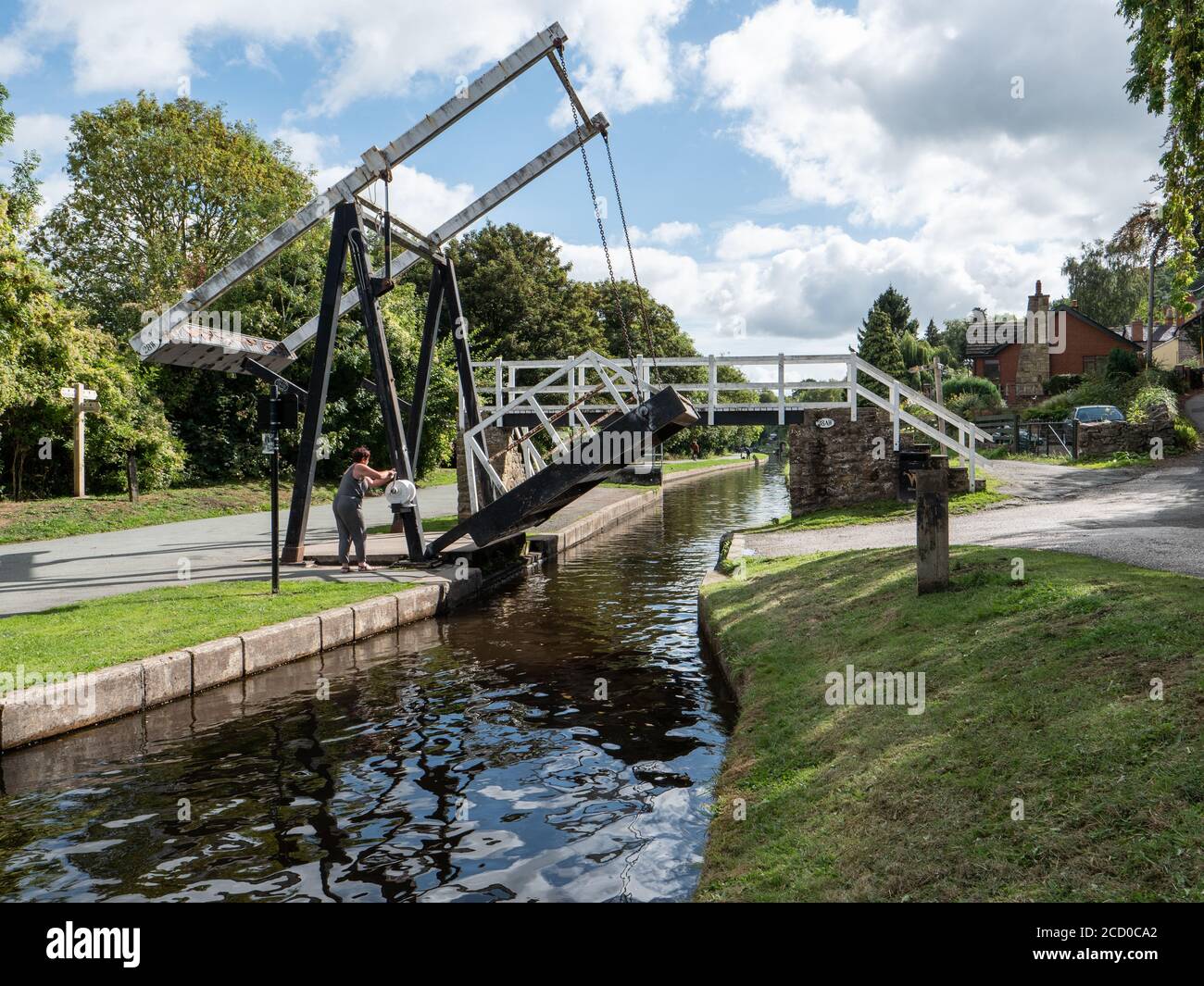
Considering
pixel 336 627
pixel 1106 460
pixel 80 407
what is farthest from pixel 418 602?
pixel 1106 460

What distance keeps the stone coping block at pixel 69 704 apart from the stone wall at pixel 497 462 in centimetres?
1135

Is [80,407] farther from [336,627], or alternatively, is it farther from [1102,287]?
[1102,287]

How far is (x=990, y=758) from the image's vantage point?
4.54 metres

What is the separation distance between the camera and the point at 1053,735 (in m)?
4.53

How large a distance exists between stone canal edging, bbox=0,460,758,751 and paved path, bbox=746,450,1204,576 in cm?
592

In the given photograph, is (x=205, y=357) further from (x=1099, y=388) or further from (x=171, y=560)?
(x=1099, y=388)

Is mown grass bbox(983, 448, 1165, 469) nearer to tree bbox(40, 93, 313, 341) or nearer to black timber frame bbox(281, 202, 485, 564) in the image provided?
black timber frame bbox(281, 202, 485, 564)

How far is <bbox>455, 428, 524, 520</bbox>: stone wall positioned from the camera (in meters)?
19.9

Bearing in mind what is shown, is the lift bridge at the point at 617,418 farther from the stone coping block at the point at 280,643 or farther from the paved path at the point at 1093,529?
the stone coping block at the point at 280,643

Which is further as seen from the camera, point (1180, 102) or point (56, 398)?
point (56, 398)

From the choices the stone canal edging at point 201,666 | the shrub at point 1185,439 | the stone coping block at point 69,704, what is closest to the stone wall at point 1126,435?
the shrub at point 1185,439

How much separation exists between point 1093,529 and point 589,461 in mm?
7181

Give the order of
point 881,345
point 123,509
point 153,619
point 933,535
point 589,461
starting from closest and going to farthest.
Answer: point 933,535, point 153,619, point 589,461, point 123,509, point 881,345

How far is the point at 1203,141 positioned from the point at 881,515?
36.7ft
